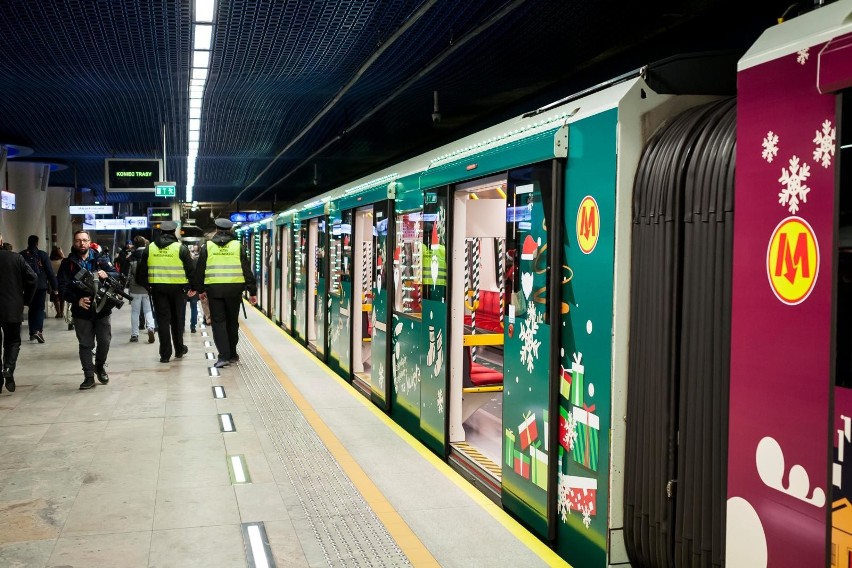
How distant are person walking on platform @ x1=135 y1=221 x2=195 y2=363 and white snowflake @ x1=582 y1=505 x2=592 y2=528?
738 cm

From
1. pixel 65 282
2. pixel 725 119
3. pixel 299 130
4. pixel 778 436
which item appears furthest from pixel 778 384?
pixel 299 130

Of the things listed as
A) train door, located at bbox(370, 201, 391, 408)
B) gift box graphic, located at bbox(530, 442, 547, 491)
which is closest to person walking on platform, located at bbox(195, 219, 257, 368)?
train door, located at bbox(370, 201, 391, 408)

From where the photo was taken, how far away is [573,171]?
361 centimetres

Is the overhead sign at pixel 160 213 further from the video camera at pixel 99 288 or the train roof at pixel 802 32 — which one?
the train roof at pixel 802 32

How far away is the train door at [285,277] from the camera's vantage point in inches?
551

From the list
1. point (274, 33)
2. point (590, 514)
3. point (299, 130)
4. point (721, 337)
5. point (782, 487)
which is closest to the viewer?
point (782, 487)

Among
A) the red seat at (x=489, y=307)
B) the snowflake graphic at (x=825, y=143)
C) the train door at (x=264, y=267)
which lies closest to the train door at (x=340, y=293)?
the red seat at (x=489, y=307)

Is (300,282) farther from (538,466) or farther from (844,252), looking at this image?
(844,252)

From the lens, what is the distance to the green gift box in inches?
140

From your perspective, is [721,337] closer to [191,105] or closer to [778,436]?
[778,436]

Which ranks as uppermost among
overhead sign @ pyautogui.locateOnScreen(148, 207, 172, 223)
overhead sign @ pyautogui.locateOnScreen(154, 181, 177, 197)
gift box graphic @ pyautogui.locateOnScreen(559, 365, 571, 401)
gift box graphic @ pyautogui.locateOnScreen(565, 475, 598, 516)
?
overhead sign @ pyautogui.locateOnScreen(148, 207, 172, 223)

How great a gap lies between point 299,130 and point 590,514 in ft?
34.6

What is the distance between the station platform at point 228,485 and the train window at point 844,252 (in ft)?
6.79

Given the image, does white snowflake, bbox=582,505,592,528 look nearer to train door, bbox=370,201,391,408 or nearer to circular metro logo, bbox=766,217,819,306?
circular metro logo, bbox=766,217,819,306
